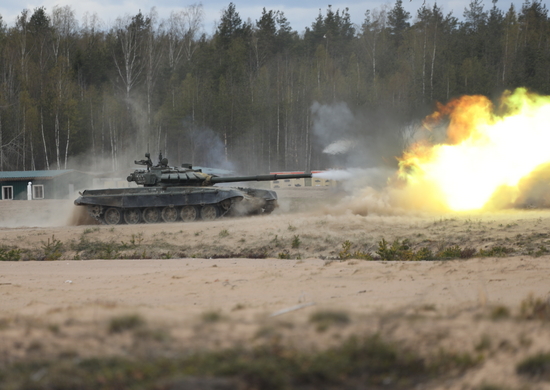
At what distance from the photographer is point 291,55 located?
67.5 metres

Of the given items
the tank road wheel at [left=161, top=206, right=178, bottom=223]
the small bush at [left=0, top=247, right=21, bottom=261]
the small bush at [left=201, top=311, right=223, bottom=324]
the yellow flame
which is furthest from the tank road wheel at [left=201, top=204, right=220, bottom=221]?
the small bush at [left=201, top=311, right=223, bottom=324]

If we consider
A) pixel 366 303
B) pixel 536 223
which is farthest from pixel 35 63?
pixel 366 303

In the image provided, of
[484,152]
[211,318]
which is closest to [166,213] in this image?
[484,152]

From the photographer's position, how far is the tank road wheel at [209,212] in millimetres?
24984

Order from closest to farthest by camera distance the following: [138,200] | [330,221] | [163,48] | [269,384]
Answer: [269,384] < [330,221] < [138,200] < [163,48]

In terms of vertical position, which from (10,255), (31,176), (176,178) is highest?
(31,176)

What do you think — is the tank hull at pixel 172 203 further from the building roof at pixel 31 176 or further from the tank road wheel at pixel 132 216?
the building roof at pixel 31 176

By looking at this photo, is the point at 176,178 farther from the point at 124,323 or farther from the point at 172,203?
the point at 124,323

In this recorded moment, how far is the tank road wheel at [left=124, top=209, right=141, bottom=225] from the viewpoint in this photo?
25717mm

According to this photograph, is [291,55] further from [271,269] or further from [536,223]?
[271,269]

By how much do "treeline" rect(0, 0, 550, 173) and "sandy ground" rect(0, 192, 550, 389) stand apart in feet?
91.6

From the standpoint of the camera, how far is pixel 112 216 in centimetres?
2597

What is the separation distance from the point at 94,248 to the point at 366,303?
12.1 metres

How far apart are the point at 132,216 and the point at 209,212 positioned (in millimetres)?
3553
